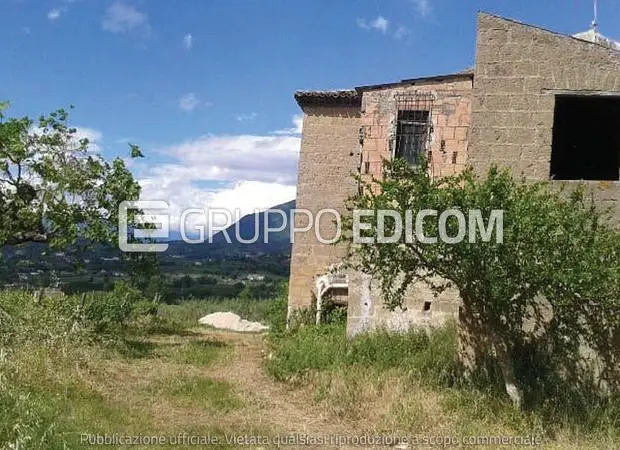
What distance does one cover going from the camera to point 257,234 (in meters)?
13.6

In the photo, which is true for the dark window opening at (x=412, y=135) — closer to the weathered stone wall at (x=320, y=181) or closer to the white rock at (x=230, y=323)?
the weathered stone wall at (x=320, y=181)

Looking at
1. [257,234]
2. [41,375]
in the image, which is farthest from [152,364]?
[257,234]

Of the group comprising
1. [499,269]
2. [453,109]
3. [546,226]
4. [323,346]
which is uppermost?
[453,109]

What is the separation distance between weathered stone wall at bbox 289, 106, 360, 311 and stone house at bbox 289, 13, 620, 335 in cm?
3

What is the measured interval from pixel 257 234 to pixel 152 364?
4.27 m

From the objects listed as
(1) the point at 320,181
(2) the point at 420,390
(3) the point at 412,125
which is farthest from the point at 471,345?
(1) the point at 320,181

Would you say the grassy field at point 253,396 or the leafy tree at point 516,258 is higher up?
the leafy tree at point 516,258

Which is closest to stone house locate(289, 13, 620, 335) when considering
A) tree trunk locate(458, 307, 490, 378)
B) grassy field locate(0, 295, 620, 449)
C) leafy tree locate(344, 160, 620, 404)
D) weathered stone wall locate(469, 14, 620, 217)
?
weathered stone wall locate(469, 14, 620, 217)

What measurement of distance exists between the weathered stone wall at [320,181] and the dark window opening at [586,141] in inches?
181

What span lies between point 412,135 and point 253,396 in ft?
19.0

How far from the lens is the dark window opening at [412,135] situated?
1105cm

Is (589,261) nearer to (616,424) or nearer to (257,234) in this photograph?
(616,424)

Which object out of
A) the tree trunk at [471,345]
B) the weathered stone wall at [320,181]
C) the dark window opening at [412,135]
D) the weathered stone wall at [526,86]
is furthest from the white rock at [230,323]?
the weathered stone wall at [526,86]

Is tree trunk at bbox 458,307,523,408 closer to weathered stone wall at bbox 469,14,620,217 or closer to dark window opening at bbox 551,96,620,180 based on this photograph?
weathered stone wall at bbox 469,14,620,217
